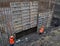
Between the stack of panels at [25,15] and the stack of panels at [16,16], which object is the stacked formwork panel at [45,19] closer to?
the stack of panels at [25,15]

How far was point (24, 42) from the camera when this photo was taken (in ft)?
30.4

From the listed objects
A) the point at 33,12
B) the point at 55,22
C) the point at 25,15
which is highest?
the point at 33,12

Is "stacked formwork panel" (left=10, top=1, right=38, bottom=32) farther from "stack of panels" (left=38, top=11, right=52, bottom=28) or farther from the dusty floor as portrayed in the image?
the dusty floor

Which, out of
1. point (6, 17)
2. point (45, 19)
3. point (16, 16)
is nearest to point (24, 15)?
point (16, 16)

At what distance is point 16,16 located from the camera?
9.55 meters

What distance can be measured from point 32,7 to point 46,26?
2.26 m

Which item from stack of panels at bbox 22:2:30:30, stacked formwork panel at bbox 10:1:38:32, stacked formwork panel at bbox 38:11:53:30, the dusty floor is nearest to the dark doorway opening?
stacked formwork panel at bbox 38:11:53:30

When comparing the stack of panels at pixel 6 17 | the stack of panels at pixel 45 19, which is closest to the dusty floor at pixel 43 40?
the stack of panels at pixel 45 19

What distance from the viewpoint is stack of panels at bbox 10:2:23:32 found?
927cm

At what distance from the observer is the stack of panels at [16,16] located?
9.27 m

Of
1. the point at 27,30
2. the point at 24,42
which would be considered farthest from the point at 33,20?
the point at 24,42

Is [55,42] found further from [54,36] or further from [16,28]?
[16,28]

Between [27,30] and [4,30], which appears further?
[27,30]

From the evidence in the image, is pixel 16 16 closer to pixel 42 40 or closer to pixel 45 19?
pixel 42 40
